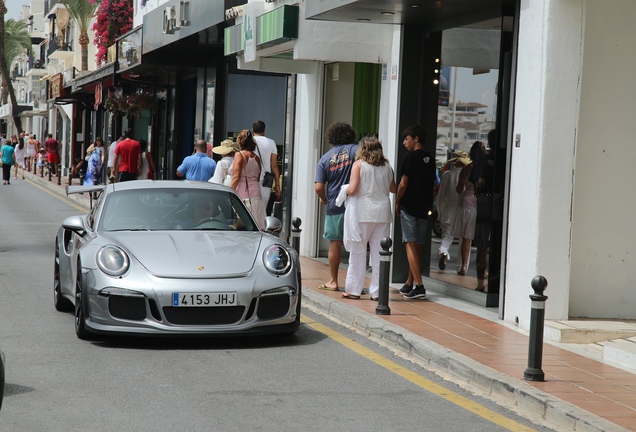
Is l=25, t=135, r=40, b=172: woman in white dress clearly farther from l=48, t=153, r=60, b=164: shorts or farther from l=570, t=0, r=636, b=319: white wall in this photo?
l=570, t=0, r=636, b=319: white wall

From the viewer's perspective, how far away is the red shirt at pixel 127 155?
23344 mm

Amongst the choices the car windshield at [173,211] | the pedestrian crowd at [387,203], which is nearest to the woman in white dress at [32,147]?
the pedestrian crowd at [387,203]

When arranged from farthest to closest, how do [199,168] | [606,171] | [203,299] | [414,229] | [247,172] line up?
[199,168] → [247,172] → [414,229] → [606,171] → [203,299]

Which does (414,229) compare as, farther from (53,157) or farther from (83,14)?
(83,14)

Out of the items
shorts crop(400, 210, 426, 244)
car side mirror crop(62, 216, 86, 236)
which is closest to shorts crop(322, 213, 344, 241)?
shorts crop(400, 210, 426, 244)

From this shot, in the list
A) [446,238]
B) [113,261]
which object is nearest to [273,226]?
[113,261]

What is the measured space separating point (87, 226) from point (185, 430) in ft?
13.6

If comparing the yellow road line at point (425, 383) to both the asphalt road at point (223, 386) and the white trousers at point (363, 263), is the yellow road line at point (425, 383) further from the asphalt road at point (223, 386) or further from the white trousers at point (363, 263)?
the white trousers at point (363, 263)

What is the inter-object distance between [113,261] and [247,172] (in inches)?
220

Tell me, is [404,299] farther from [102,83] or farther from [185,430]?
[102,83]

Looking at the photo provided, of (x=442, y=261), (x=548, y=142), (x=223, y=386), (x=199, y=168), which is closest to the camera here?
(x=223, y=386)

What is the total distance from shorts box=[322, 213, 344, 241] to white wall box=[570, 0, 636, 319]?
9.90 ft

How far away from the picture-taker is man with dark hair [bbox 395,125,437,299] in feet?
37.7

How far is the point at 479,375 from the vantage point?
7.41m
